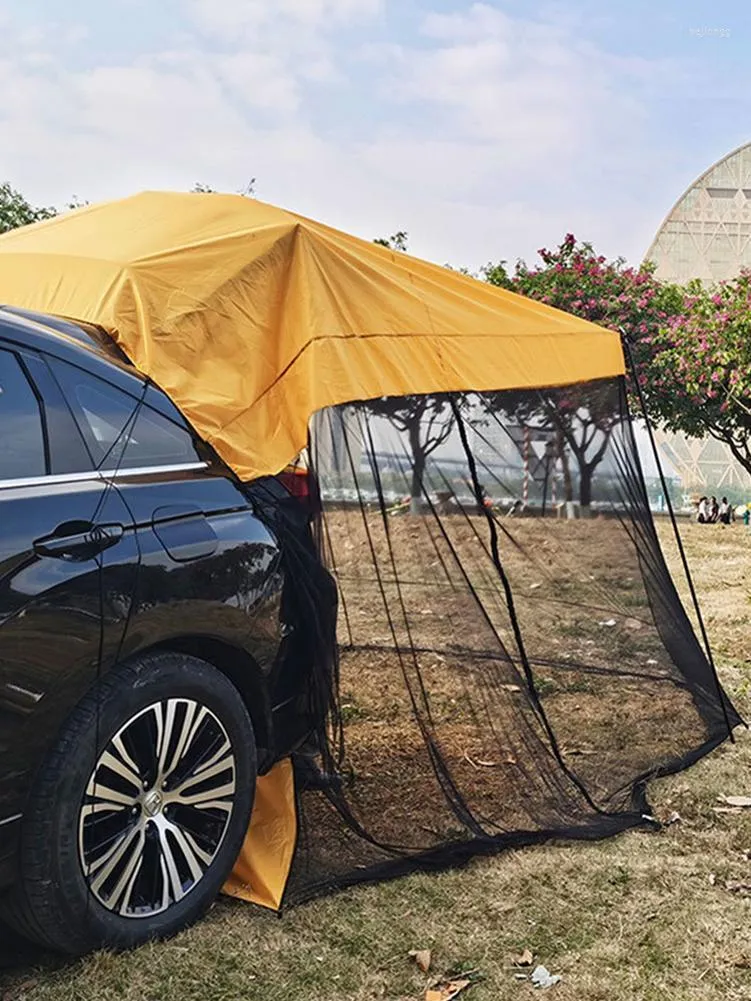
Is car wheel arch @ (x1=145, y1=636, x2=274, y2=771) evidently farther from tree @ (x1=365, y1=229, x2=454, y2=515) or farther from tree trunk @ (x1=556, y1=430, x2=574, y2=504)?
tree trunk @ (x1=556, y1=430, x2=574, y2=504)

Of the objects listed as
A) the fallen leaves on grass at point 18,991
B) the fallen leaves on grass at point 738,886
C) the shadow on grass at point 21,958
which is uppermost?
the shadow on grass at point 21,958

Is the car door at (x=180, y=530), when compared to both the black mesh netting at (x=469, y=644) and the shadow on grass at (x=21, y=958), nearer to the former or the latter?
the black mesh netting at (x=469, y=644)

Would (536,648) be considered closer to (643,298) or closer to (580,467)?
(580,467)

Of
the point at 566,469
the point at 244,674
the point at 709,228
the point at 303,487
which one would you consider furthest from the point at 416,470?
the point at 709,228

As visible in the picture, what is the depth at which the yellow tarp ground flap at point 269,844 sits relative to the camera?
3.13 m

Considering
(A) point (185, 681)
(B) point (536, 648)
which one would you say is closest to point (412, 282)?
(B) point (536, 648)

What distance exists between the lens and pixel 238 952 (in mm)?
2830

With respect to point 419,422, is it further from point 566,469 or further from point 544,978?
point 544,978

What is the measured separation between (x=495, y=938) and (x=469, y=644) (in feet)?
3.45

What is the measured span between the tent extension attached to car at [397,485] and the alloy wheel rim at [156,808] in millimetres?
368

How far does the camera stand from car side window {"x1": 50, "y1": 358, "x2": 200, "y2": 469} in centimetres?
280

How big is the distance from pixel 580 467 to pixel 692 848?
168 cm

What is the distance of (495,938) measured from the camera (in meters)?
2.98

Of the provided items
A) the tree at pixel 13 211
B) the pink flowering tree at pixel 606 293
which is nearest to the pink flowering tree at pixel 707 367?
the pink flowering tree at pixel 606 293
